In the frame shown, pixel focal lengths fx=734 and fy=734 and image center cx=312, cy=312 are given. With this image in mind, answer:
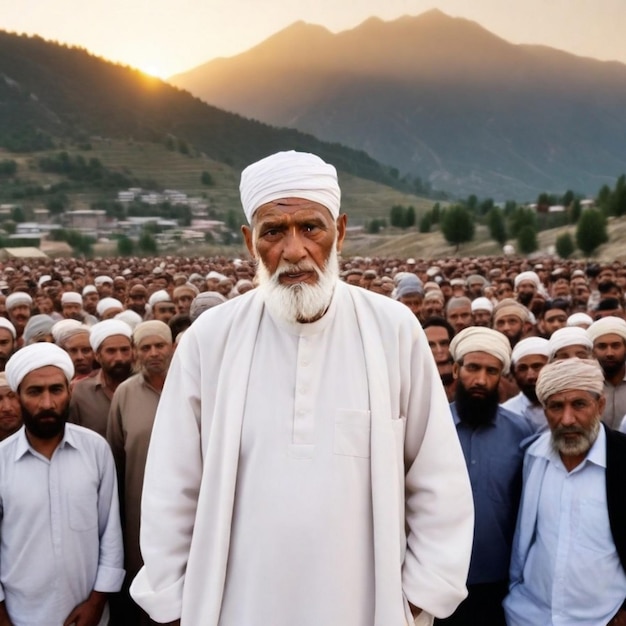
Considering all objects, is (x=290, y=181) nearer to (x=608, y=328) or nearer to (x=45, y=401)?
(x=45, y=401)

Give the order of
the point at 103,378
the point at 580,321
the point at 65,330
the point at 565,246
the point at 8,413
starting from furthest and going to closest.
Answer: the point at 565,246, the point at 580,321, the point at 65,330, the point at 103,378, the point at 8,413

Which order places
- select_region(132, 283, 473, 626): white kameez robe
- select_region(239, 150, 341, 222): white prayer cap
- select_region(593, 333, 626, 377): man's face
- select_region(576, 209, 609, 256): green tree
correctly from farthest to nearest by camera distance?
select_region(576, 209, 609, 256): green tree, select_region(593, 333, 626, 377): man's face, select_region(239, 150, 341, 222): white prayer cap, select_region(132, 283, 473, 626): white kameez robe

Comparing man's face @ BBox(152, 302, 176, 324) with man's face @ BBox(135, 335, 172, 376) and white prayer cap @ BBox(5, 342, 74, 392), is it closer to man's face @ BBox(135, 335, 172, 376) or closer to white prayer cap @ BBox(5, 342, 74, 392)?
man's face @ BBox(135, 335, 172, 376)

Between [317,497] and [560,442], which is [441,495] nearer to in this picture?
[317,497]

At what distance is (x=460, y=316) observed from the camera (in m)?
6.98

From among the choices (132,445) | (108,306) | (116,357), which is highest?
(116,357)

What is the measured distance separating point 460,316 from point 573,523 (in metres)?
4.40

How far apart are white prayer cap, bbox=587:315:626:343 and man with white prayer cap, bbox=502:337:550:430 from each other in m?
0.72

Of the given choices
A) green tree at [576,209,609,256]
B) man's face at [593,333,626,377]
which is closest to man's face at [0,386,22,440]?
man's face at [593,333,626,377]

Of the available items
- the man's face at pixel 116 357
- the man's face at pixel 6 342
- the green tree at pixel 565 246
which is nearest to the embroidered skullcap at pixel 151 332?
the man's face at pixel 116 357

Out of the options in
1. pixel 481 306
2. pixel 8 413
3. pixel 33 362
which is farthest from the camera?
pixel 481 306

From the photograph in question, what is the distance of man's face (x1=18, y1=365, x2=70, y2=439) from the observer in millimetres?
2910

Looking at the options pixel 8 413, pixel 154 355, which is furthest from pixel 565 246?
pixel 8 413

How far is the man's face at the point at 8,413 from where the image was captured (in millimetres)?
3537
